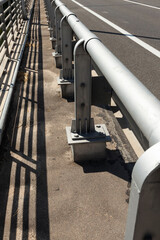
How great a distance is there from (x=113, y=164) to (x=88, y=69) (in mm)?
1427

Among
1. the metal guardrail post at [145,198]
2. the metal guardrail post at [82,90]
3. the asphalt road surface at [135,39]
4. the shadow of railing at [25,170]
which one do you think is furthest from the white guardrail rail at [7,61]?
the metal guardrail post at [145,198]

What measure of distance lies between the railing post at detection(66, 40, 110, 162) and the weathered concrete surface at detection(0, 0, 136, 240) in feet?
0.60

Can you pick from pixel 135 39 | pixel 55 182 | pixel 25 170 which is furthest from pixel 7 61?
pixel 55 182

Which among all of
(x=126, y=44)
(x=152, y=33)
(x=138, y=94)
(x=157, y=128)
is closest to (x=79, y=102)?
(x=138, y=94)

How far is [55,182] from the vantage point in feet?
12.0

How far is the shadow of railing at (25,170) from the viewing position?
3.04 meters

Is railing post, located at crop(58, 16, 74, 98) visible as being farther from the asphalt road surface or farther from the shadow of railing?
the asphalt road surface

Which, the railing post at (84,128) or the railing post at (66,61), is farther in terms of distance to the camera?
the railing post at (66,61)

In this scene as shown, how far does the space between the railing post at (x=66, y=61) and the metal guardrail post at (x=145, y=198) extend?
4.60 metres

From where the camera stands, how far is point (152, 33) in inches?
327

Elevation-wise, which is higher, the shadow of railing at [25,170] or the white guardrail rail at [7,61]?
the white guardrail rail at [7,61]

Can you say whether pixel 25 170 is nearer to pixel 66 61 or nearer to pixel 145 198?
pixel 66 61

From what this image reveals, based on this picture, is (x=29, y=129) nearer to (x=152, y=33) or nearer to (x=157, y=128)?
(x=157, y=128)

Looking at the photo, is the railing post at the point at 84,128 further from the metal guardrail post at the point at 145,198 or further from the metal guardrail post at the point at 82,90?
the metal guardrail post at the point at 145,198
